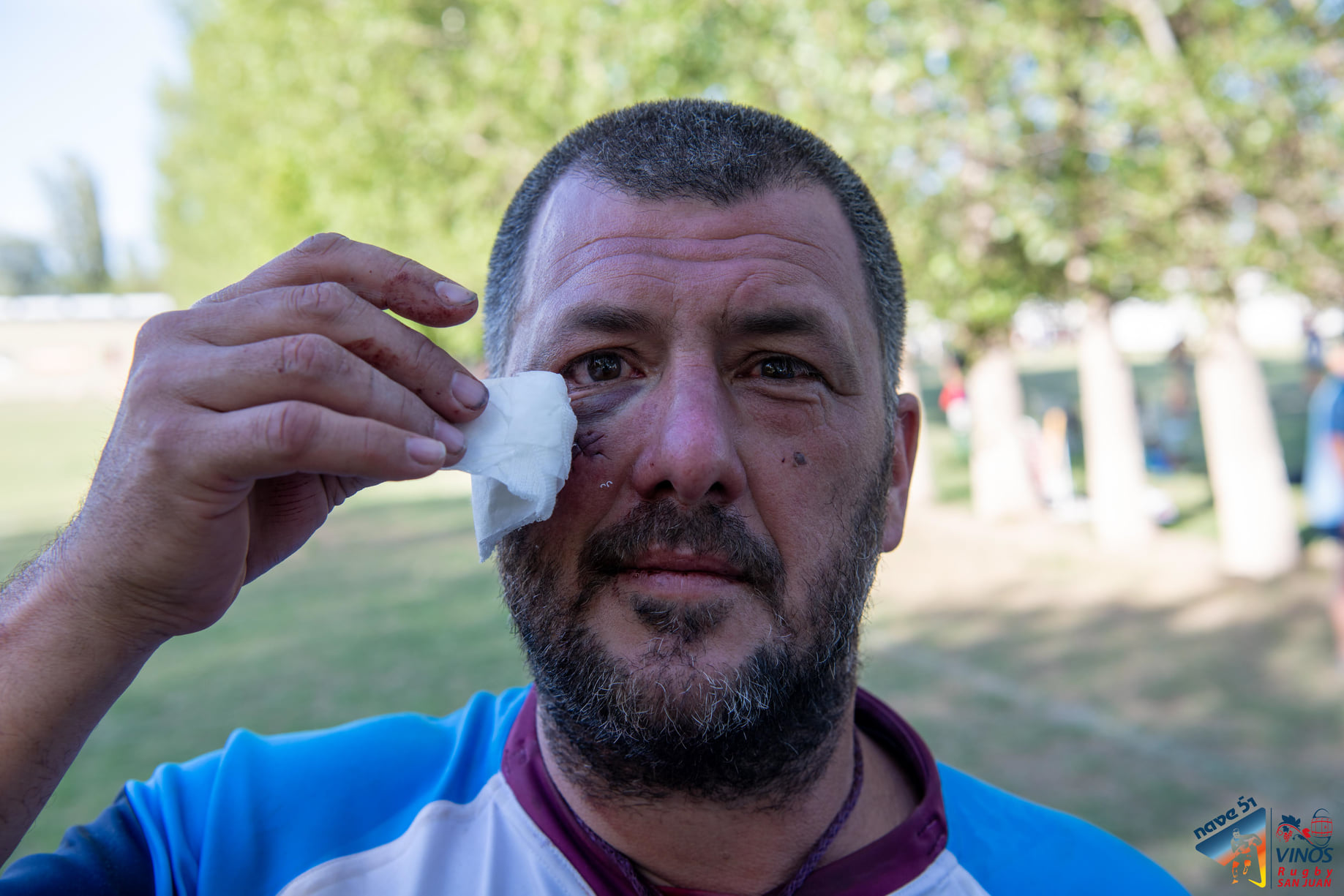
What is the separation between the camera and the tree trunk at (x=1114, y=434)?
1087cm

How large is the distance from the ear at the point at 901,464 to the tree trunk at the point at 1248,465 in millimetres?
8444

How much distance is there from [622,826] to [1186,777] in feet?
16.9

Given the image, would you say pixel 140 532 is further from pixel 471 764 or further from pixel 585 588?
pixel 471 764

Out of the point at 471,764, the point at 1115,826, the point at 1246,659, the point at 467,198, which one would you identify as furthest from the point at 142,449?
the point at 467,198

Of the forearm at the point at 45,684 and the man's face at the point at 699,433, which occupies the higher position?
the man's face at the point at 699,433

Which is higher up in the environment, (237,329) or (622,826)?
(237,329)

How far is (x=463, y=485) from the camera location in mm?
20484

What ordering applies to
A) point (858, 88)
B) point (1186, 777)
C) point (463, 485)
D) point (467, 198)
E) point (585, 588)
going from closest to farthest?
point (585, 588)
point (1186, 777)
point (858, 88)
point (467, 198)
point (463, 485)

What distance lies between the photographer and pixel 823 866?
192 centimetres

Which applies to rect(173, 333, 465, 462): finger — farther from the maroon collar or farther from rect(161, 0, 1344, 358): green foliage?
rect(161, 0, 1344, 358): green foliage

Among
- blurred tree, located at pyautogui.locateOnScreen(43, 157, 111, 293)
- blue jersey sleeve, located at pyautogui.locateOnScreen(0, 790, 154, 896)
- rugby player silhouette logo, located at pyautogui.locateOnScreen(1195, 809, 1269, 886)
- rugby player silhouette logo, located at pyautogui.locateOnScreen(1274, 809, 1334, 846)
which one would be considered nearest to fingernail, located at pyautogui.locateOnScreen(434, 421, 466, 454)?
blue jersey sleeve, located at pyautogui.locateOnScreen(0, 790, 154, 896)

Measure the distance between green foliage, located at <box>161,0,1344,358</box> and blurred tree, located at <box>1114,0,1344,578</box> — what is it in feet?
0.08

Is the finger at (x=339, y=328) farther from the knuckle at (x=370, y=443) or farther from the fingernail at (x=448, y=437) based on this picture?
the knuckle at (x=370, y=443)

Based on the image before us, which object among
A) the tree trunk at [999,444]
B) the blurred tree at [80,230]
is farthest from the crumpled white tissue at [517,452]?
the blurred tree at [80,230]
